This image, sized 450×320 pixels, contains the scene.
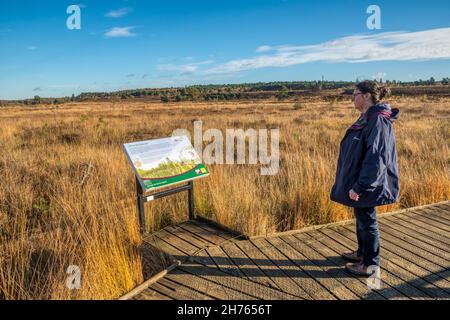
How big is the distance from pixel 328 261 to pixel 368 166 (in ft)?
3.95

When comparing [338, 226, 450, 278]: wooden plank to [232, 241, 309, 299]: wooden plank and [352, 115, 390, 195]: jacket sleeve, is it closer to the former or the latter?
[352, 115, 390, 195]: jacket sleeve

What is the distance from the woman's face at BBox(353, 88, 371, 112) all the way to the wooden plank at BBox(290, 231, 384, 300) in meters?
1.55

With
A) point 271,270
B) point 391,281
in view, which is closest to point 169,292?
point 271,270

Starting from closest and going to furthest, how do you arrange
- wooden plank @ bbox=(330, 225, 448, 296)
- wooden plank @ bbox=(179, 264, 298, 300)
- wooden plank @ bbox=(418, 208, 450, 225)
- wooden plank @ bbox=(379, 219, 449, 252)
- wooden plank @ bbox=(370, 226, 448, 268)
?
wooden plank @ bbox=(179, 264, 298, 300) < wooden plank @ bbox=(330, 225, 448, 296) < wooden plank @ bbox=(370, 226, 448, 268) < wooden plank @ bbox=(379, 219, 449, 252) < wooden plank @ bbox=(418, 208, 450, 225)

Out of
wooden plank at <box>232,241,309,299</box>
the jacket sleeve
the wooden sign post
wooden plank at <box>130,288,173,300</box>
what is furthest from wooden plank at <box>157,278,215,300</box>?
the jacket sleeve

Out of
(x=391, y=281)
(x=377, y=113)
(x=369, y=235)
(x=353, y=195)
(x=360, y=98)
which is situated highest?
(x=360, y=98)

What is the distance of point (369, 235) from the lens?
302 cm

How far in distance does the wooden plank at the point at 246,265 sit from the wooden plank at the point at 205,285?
30cm

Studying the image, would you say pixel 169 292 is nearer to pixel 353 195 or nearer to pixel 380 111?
pixel 353 195

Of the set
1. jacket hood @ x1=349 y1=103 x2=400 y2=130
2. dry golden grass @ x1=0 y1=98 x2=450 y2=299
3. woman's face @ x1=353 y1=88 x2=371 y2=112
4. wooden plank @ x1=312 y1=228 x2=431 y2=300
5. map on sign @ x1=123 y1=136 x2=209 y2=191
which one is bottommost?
wooden plank @ x1=312 y1=228 x2=431 y2=300

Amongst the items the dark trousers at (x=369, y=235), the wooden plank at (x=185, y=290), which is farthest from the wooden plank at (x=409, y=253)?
the wooden plank at (x=185, y=290)

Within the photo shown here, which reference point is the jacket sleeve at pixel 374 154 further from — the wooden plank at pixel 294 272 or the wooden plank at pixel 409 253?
the wooden plank at pixel 409 253

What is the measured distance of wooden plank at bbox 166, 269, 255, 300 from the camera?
2.81 meters
